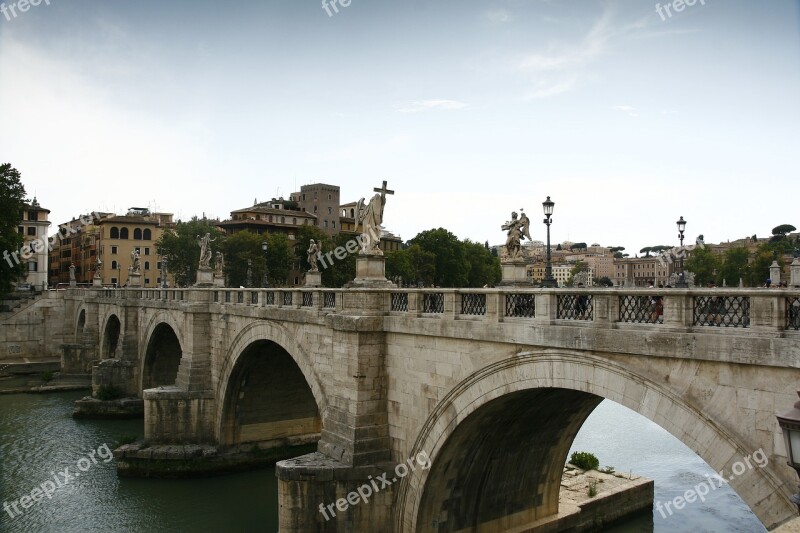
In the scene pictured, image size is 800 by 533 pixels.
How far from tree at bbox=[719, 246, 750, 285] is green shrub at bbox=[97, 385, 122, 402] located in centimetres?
5245

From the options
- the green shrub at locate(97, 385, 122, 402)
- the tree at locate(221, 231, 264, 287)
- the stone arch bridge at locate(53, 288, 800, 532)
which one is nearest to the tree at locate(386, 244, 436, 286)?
the tree at locate(221, 231, 264, 287)

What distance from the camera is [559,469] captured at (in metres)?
16.4

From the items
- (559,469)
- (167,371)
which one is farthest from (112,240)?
(559,469)

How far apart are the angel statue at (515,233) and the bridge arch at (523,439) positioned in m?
2.65

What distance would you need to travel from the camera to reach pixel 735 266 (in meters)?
60.8

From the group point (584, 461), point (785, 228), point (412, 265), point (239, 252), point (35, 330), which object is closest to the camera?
point (584, 461)

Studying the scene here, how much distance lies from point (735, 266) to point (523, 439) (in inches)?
2148

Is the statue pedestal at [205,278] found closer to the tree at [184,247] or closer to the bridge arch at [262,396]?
the bridge arch at [262,396]

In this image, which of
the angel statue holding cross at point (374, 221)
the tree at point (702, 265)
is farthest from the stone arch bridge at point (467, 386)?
the tree at point (702, 265)

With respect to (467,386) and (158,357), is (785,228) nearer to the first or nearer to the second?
(158,357)

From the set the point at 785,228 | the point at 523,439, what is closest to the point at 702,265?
the point at 523,439

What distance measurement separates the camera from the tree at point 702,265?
54.3m

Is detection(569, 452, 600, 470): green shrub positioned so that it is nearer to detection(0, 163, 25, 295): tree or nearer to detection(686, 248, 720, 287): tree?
detection(686, 248, 720, 287): tree

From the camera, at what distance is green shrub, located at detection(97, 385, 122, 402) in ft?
109
